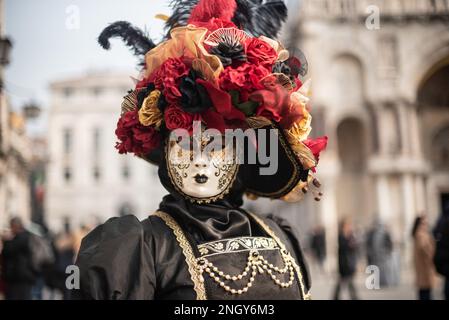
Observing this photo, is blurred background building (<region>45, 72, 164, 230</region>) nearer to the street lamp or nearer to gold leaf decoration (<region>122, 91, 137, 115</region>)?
the street lamp

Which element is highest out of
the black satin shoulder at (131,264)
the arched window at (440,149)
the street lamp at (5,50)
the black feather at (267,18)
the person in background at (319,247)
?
the street lamp at (5,50)

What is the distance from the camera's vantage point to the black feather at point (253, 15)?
8.27 ft

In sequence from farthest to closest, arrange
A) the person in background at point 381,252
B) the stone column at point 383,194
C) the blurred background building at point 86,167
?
1. the blurred background building at point 86,167
2. the stone column at point 383,194
3. the person in background at point 381,252

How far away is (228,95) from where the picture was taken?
6.58 ft

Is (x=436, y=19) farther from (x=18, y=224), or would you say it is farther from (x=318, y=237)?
(x=18, y=224)

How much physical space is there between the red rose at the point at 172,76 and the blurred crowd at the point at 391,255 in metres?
2.48

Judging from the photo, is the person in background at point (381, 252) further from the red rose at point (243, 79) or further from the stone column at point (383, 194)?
the red rose at point (243, 79)

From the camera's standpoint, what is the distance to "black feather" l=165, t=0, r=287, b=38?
Answer: 2.52 m

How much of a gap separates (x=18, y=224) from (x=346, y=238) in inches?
210

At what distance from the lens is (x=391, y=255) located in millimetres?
12719

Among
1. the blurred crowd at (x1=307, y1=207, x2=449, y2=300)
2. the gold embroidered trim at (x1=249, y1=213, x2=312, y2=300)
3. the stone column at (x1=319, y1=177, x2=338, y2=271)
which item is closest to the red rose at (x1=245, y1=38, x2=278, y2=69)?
the gold embroidered trim at (x1=249, y1=213, x2=312, y2=300)

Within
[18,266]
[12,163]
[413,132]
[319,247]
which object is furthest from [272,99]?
[413,132]

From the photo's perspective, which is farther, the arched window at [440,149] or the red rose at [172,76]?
the arched window at [440,149]

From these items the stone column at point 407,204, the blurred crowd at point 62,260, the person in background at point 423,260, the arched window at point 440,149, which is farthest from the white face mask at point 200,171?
the arched window at point 440,149
